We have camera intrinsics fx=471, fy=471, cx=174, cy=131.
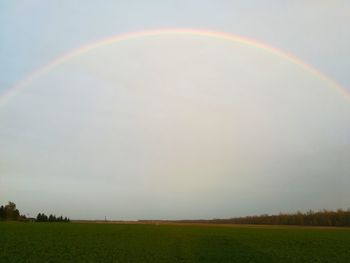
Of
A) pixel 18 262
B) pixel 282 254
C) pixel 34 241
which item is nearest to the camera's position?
pixel 18 262

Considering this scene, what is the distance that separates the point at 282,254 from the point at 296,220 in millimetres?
99626

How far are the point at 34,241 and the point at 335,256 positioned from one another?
26.0 m

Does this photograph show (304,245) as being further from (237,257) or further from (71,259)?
(71,259)

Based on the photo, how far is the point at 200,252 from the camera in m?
38.5

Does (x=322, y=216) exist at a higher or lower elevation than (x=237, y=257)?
higher

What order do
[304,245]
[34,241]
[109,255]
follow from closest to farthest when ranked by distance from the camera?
[109,255]
[34,241]
[304,245]

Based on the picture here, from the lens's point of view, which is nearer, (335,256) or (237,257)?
(237,257)

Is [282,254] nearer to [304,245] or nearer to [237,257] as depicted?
[237,257]

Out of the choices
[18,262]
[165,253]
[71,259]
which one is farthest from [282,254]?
[18,262]

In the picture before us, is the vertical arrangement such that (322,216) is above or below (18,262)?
above

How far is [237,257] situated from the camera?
117 feet

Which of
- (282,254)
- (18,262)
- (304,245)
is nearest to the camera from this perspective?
(18,262)

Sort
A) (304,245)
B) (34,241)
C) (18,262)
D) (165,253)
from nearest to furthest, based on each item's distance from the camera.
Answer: (18,262) → (165,253) → (34,241) → (304,245)

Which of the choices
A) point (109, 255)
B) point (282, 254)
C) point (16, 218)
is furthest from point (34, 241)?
point (16, 218)
